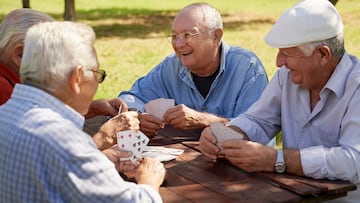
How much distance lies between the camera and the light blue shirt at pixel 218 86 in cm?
395

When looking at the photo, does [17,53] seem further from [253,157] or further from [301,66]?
[301,66]

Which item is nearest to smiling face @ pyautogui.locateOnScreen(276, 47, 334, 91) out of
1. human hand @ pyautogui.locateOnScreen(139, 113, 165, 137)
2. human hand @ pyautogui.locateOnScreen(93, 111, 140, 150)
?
human hand @ pyautogui.locateOnScreen(93, 111, 140, 150)

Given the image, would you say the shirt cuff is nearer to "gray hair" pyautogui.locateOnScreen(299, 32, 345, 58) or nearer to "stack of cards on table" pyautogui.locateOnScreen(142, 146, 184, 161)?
"gray hair" pyautogui.locateOnScreen(299, 32, 345, 58)

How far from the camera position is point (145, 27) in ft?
55.5

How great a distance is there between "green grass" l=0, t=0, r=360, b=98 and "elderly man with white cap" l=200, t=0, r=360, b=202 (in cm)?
564

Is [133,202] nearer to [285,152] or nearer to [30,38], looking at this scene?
[30,38]

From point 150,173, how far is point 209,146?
581mm

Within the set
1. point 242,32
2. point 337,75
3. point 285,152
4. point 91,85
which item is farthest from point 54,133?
point 242,32

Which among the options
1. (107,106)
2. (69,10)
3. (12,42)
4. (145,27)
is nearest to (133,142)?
(12,42)

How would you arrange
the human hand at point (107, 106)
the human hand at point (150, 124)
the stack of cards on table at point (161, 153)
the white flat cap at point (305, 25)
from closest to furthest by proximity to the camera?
the white flat cap at point (305, 25), the stack of cards on table at point (161, 153), the human hand at point (150, 124), the human hand at point (107, 106)

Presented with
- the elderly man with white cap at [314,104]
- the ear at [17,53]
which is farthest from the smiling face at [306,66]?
the ear at [17,53]

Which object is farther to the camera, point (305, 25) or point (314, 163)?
point (305, 25)

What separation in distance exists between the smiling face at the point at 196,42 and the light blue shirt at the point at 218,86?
0.09 m

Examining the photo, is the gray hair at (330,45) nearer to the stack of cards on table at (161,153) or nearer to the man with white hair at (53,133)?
the stack of cards on table at (161,153)
